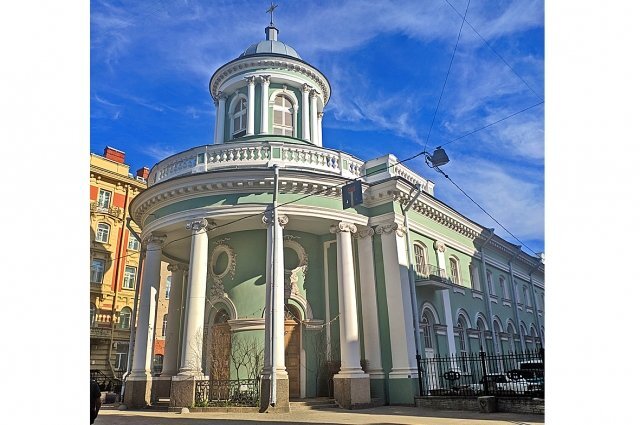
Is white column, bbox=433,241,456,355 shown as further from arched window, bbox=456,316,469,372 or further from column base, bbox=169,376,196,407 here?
column base, bbox=169,376,196,407

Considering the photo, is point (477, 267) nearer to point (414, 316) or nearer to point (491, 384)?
point (414, 316)

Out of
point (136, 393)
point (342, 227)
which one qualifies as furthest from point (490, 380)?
point (136, 393)

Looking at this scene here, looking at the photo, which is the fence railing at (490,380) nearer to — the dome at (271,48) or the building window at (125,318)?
the dome at (271,48)

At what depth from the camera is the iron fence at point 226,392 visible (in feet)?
41.7

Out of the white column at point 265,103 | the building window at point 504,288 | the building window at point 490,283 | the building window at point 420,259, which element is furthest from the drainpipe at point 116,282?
the building window at point 504,288

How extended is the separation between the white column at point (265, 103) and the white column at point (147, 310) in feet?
17.1

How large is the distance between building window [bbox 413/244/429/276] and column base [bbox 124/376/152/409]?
924 centimetres

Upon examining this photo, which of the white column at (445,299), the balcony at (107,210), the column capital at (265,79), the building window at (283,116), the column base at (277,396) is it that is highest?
the column capital at (265,79)

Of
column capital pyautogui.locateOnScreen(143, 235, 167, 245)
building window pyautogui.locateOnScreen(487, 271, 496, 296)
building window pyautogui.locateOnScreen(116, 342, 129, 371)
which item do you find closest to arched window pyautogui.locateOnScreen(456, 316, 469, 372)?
building window pyautogui.locateOnScreen(487, 271, 496, 296)

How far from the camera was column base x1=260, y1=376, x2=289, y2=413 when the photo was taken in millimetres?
11984

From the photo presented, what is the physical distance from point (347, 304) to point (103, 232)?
18.1 metres

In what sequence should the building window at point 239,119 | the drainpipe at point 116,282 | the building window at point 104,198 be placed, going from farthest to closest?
the building window at point 104,198 → the drainpipe at point 116,282 → the building window at point 239,119
